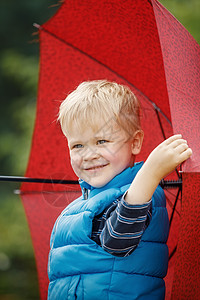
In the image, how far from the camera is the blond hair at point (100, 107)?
1.45m

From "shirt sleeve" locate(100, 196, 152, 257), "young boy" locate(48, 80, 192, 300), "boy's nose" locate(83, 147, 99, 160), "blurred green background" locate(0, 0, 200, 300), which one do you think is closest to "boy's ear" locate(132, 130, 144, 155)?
"young boy" locate(48, 80, 192, 300)

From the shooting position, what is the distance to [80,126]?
57.1 inches

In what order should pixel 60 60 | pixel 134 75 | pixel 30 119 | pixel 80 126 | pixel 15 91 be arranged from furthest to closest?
pixel 15 91, pixel 30 119, pixel 60 60, pixel 134 75, pixel 80 126

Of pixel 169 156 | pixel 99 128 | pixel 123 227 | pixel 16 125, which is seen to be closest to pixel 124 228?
→ pixel 123 227

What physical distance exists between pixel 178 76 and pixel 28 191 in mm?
1042

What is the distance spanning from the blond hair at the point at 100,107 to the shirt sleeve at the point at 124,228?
0.30 meters

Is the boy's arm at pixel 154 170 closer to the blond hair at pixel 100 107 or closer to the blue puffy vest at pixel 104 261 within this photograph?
the blue puffy vest at pixel 104 261

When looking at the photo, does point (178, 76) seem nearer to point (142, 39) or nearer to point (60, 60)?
point (142, 39)

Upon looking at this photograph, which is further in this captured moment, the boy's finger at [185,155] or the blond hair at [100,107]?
the blond hair at [100,107]

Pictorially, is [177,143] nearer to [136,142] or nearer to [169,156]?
[169,156]

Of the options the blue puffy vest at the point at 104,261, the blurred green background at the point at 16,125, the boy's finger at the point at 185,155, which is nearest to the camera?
the boy's finger at the point at 185,155

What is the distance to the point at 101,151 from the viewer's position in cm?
143

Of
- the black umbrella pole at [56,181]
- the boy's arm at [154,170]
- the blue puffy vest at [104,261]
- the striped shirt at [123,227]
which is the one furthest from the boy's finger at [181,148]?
the black umbrella pole at [56,181]

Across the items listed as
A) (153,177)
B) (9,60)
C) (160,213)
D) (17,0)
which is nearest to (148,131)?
(160,213)
